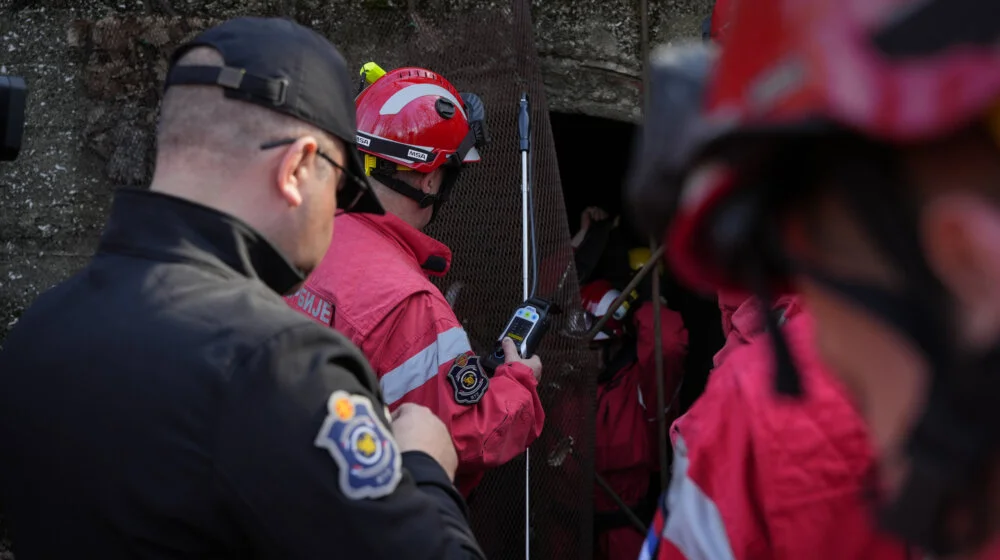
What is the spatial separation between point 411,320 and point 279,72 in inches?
36.4

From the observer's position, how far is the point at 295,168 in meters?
1.56

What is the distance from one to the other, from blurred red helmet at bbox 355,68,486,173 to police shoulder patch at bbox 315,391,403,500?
59.7 inches

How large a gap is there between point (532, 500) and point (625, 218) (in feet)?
9.71

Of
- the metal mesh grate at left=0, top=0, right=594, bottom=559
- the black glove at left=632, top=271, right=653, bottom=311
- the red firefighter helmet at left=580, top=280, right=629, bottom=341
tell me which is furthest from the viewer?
the black glove at left=632, top=271, right=653, bottom=311

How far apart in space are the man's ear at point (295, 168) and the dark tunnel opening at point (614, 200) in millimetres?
3008

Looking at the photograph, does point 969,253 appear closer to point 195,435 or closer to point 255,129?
point 195,435

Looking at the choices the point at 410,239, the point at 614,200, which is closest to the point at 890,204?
the point at 410,239

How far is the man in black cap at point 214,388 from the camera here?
1.28 m

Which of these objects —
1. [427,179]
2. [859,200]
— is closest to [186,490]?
[859,200]

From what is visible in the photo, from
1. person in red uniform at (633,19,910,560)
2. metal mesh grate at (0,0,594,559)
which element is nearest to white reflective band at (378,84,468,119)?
metal mesh grate at (0,0,594,559)

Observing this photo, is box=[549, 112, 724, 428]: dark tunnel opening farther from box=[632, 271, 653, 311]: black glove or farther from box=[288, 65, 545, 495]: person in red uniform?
box=[288, 65, 545, 495]: person in red uniform

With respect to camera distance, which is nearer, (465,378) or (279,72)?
(279,72)

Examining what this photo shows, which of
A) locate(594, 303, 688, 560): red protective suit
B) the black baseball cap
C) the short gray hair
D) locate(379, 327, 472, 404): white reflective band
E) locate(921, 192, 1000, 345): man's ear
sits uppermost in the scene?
locate(921, 192, 1000, 345): man's ear

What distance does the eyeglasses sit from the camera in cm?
155
